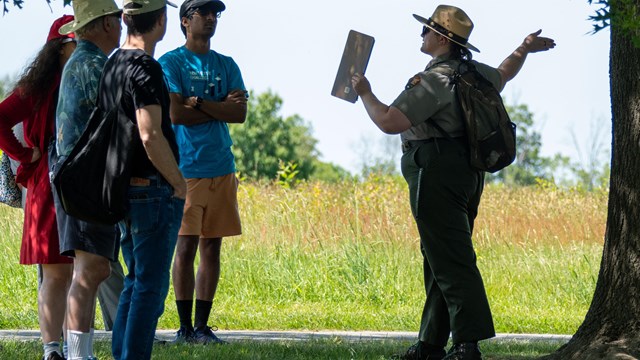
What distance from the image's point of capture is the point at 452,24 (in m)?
6.56

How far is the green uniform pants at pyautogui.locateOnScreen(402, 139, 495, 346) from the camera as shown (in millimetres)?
6438

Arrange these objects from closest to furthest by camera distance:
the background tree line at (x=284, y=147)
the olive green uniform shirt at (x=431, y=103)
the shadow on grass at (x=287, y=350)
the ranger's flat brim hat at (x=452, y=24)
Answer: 1. the olive green uniform shirt at (x=431, y=103)
2. the ranger's flat brim hat at (x=452, y=24)
3. the shadow on grass at (x=287, y=350)
4. the background tree line at (x=284, y=147)

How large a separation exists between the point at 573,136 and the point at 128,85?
4756 cm

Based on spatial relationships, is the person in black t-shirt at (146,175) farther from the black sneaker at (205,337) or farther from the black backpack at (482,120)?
the black sneaker at (205,337)

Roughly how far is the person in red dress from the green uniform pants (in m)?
1.97

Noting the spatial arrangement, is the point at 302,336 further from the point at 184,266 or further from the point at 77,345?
the point at 77,345

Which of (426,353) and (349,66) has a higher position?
(349,66)

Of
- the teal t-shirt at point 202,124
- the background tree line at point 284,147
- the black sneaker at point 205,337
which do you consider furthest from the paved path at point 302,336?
the background tree line at point 284,147

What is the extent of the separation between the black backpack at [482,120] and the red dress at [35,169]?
2.13 meters

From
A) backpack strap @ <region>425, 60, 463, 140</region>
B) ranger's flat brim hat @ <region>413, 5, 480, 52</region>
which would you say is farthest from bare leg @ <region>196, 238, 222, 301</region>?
ranger's flat brim hat @ <region>413, 5, 480, 52</region>

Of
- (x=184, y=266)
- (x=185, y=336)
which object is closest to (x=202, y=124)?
(x=184, y=266)

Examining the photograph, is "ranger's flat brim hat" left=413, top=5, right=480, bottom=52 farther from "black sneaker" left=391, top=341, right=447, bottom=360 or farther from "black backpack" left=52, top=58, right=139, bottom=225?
"black backpack" left=52, top=58, right=139, bottom=225

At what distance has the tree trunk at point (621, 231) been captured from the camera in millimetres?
6586

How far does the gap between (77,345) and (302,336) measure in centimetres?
327
